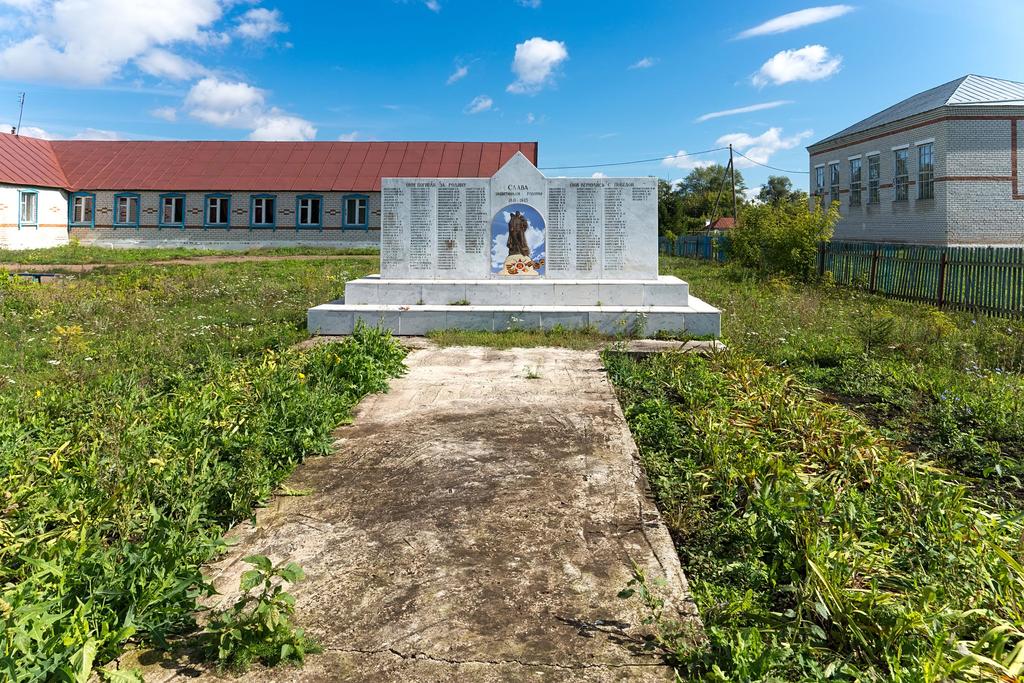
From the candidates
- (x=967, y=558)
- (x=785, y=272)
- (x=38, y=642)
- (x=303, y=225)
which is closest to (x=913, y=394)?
(x=967, y=558)

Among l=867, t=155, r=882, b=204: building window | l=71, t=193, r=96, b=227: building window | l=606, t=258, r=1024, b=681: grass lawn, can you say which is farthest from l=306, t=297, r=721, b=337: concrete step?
l=71, t=193, r=96, b=227: building window

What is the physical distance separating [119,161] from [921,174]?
34739 millimetres

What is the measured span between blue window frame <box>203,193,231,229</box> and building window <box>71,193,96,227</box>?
521 cm

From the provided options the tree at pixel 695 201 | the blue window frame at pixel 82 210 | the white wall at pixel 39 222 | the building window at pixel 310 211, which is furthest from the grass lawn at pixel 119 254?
the tree at pixel 695 201

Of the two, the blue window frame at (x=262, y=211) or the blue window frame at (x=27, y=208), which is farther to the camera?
the blue window frame at (x=262, y=211)

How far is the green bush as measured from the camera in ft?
60.0

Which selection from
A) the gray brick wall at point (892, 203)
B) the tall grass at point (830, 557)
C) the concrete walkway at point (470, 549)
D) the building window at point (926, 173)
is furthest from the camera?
the building window at point (926, 173)

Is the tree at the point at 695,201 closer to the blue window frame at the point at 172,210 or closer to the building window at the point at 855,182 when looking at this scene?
the building window at the point at 855,182

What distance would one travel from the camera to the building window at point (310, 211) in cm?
3284

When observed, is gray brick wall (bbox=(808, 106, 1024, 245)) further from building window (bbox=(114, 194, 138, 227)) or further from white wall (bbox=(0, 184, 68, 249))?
white wall (bbox=(0, 184, 68, 249))

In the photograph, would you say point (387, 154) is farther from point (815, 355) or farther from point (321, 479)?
point (321, 479)

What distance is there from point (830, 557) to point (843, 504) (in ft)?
2.52

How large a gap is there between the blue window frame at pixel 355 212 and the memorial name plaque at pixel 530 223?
22.8 m

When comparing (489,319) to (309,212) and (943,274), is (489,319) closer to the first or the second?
(943,274)
